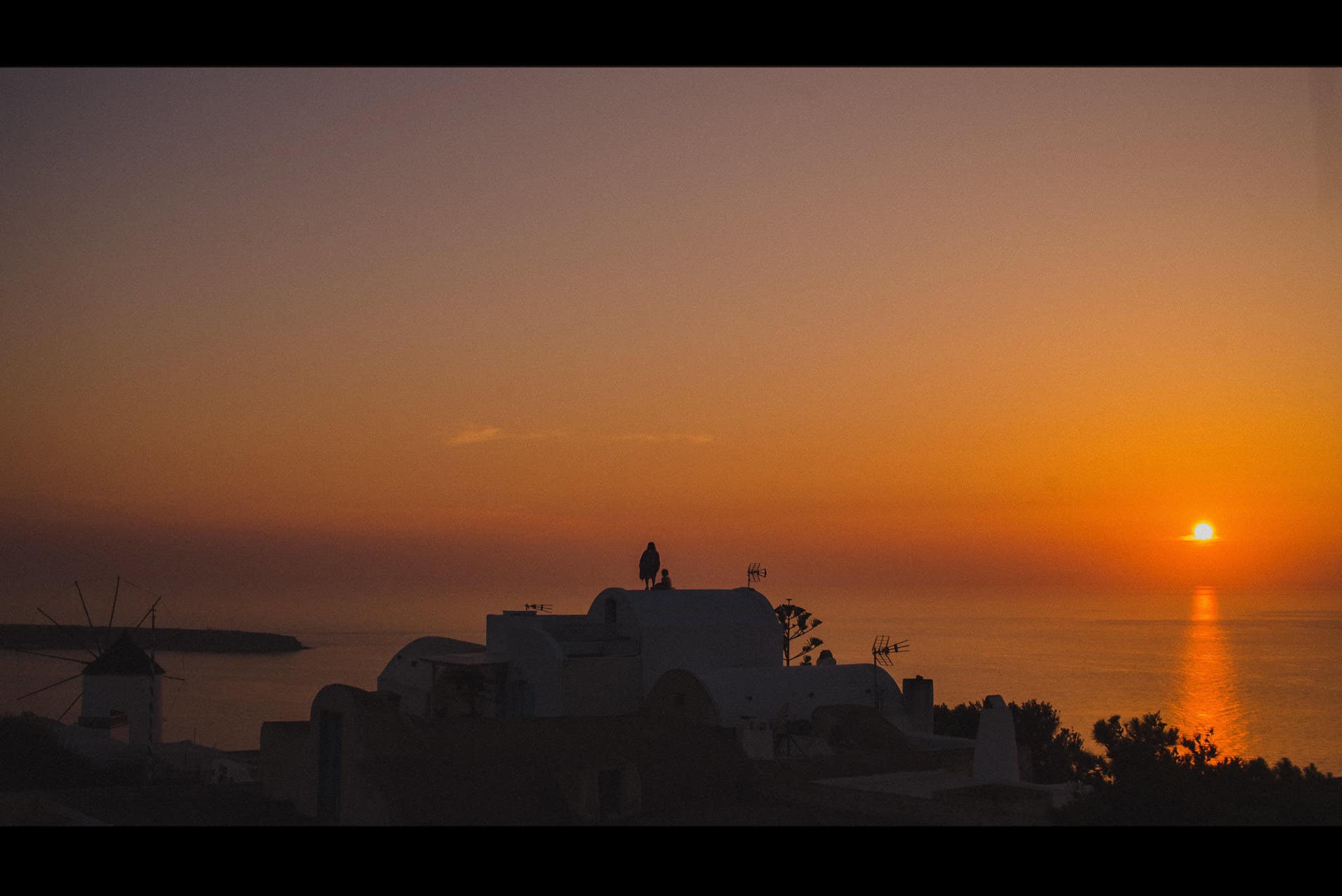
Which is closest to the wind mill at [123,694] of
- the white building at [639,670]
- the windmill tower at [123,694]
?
the windmill tower at [123,694]

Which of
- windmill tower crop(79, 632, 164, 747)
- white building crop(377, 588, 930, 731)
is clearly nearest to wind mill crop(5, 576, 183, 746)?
windmill tower crop(79, 632, 164, 747)

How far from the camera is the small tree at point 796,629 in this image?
47.9 meters

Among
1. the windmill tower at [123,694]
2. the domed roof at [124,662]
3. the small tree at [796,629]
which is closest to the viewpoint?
the windmill tower at [123,694]

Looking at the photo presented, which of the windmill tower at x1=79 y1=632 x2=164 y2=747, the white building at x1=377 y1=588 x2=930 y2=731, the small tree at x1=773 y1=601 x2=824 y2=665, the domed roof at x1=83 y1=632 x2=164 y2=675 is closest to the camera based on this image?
the white building at x1=377 y1=588 x2=930 y2=731

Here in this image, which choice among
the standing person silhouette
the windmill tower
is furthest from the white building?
the windmill tower

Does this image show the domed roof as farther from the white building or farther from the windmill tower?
the white building

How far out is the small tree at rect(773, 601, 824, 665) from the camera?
157ft

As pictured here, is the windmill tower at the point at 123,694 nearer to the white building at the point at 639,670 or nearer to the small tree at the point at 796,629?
the white building at the point at 639,670

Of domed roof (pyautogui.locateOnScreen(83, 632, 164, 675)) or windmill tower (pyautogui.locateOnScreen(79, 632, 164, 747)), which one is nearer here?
windmill tower (pyautogui.locateOnScreen(79, 632, 164, 747))

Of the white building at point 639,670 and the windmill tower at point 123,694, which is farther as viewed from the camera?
the windmill tower at point 123,694

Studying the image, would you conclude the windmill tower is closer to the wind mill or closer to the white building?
the wind mill

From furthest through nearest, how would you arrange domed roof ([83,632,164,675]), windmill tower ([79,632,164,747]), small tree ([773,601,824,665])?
small tree ([773,601,824,665]) < domed roof ([83,632,164,675]) < windmill tower ([79,632,164,747])
